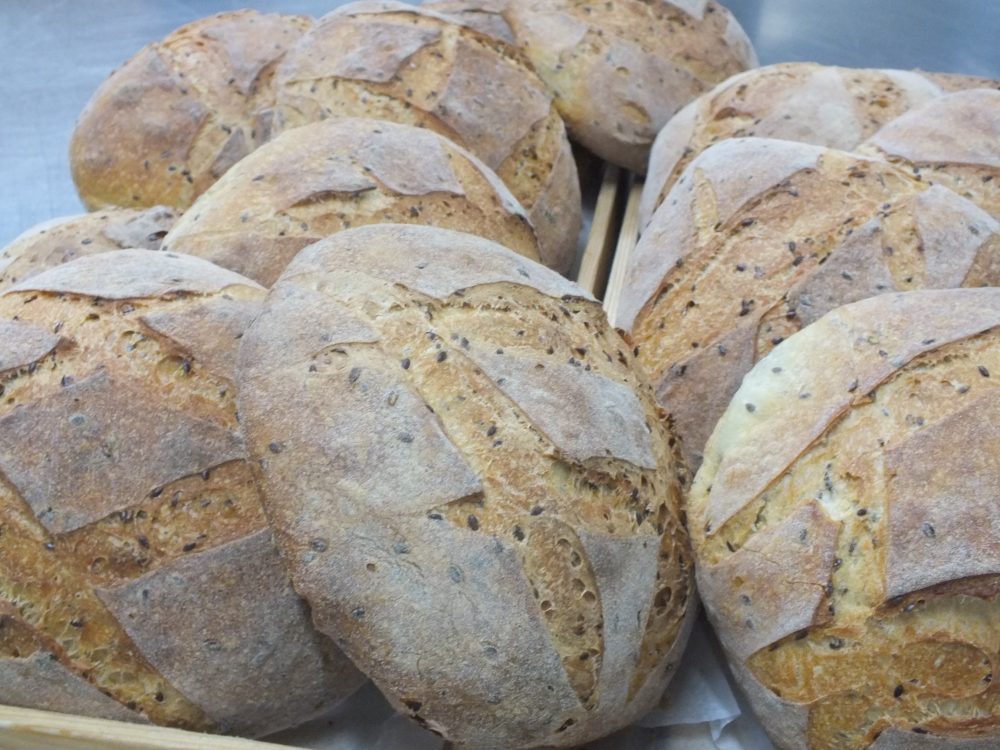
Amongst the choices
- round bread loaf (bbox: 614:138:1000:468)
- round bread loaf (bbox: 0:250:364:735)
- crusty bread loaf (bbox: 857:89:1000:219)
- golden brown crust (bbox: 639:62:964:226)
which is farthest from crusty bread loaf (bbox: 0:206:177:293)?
crusty bread loaf (bbox: 857:89:1000:219)

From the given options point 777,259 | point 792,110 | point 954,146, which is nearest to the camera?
point 777,259

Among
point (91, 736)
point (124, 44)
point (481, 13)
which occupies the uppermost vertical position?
point (481, 13)

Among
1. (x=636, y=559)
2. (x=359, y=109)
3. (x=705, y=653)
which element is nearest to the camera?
(x=636, y=559)

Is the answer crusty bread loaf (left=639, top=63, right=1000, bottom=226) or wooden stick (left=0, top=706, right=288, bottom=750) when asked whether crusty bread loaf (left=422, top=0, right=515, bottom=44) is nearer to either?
crusty bread loaf (left=639, top=63, right=1000, bottom=226)

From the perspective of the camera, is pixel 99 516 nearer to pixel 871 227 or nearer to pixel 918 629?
pixel 918 629

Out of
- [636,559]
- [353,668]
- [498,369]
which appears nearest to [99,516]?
[353,668]

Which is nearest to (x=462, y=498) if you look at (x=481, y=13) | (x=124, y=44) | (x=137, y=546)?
(x=137, y=546)

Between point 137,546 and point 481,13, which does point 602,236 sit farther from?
point 137,546
